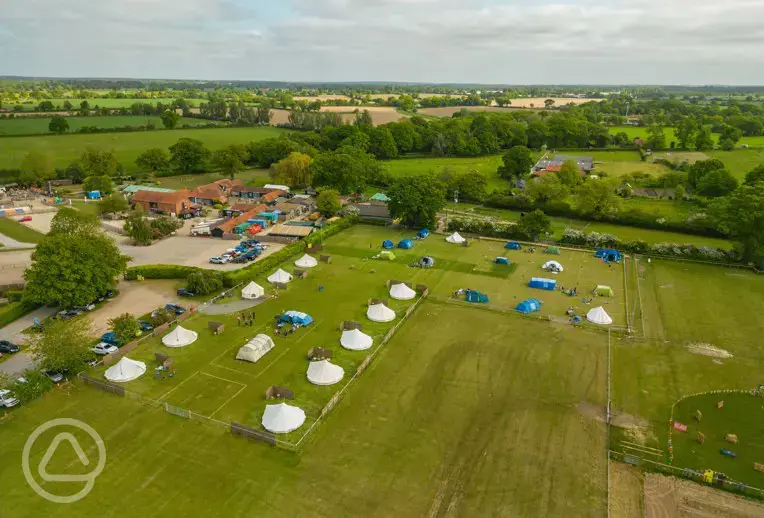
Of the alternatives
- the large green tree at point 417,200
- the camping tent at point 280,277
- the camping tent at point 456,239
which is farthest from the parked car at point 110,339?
the camping tent at point 456,239

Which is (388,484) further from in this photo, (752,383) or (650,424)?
(752,383)

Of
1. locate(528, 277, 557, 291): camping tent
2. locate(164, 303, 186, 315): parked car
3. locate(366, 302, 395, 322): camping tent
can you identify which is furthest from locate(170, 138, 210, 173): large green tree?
locate(528, 277, 557, 291): camping tent

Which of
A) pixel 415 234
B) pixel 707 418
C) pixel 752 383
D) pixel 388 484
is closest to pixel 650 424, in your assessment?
pixel 707 418

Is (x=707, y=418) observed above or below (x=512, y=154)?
below

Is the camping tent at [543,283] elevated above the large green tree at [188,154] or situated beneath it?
situated beneath

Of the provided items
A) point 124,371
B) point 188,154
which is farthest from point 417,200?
point 188,154

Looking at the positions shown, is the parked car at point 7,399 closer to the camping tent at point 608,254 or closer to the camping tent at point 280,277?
the camping tent at point 280,277
